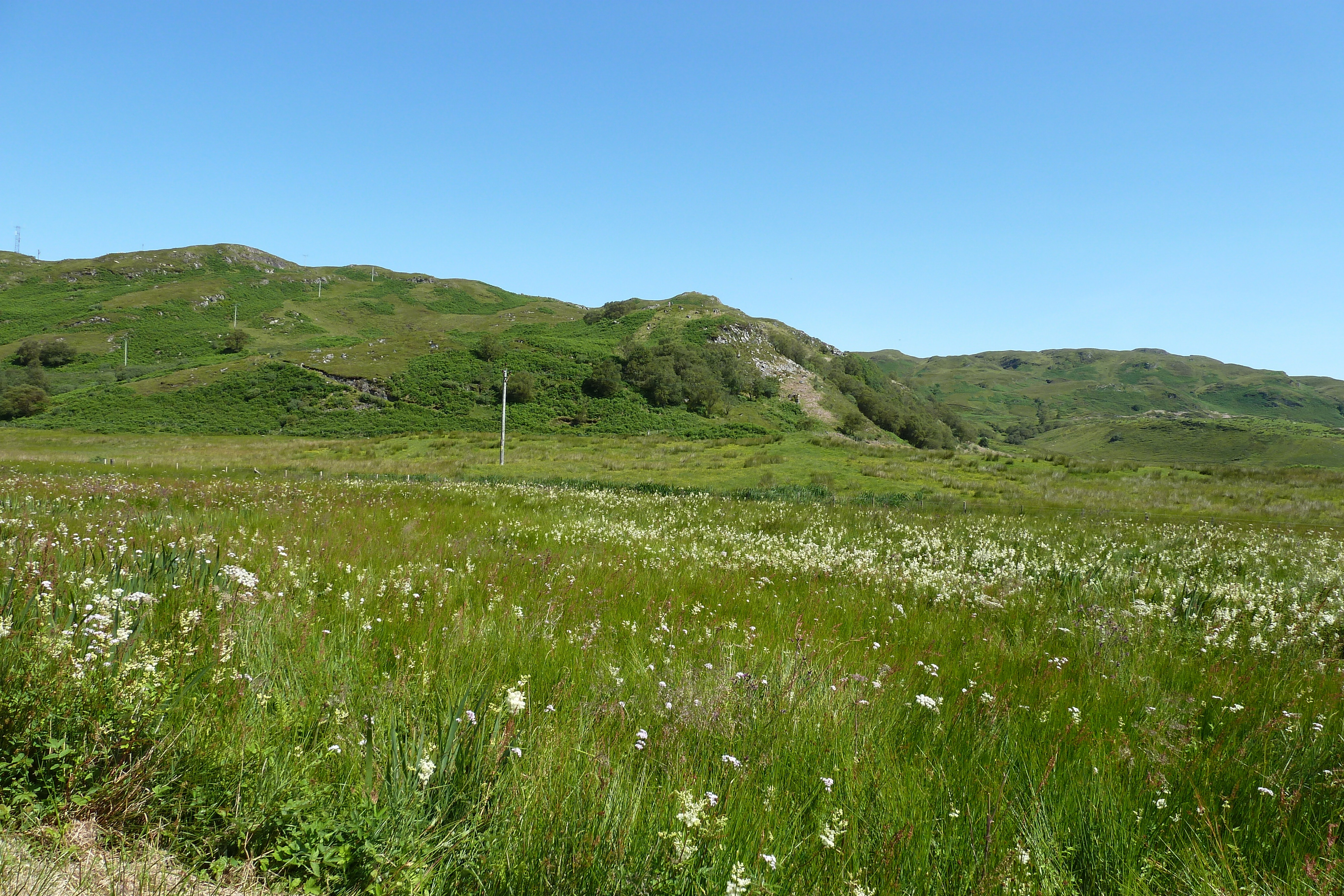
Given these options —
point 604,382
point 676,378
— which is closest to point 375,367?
point 604,382

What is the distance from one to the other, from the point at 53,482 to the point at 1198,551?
2767 centimetres

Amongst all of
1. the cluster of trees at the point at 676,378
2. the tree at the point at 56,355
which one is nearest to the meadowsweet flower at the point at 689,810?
the cluster of trees at the point at 676,378

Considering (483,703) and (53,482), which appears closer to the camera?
(483,703)

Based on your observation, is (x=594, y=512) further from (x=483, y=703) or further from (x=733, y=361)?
(x=733, y=361)

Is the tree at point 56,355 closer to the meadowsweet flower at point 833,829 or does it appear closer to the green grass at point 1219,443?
the meadowsweet flower at point 833,829

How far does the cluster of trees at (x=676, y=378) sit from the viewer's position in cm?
7575

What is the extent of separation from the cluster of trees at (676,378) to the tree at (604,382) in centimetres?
6

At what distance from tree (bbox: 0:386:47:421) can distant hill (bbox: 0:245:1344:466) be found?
20 cm

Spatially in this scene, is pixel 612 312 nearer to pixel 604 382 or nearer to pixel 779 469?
pixel 604 382

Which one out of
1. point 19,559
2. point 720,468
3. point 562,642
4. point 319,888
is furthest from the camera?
point 720,468

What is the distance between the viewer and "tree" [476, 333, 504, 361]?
8269cm

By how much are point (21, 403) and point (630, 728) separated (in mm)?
99943

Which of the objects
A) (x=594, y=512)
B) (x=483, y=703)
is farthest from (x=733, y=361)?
(x=483, y=703)

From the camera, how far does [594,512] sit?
1565cm
